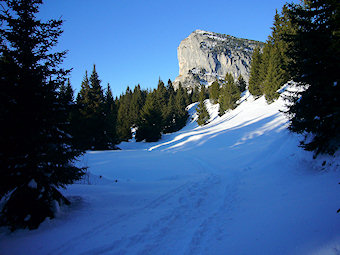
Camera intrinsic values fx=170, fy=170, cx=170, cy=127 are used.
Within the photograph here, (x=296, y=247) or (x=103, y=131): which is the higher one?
(x=103, y=131)

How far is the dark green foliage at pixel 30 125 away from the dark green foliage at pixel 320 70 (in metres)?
8.25

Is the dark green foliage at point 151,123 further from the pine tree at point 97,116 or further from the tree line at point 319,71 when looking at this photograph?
the tree line at point 319,71

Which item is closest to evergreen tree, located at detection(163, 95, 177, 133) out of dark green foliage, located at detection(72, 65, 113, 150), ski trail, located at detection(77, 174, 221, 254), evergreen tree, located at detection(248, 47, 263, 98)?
evergreen tree, located at detection(248, 47, 263, 98)

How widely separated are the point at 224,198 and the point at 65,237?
471 centimetres

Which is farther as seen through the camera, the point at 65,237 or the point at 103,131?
the point at 103,131

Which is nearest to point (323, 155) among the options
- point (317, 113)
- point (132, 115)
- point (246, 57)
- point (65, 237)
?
point (317, 113)

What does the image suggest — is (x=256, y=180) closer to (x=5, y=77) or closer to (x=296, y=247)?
(x=296, y=247)

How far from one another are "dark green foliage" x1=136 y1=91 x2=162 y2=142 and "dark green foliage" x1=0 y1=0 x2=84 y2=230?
1134 inches

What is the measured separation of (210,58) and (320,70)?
171m

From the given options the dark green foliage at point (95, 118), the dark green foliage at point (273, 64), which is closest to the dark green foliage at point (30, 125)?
the dark green foliage at point (95, 118)

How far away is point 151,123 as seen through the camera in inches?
1378

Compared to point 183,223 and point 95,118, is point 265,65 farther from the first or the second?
point 183,223

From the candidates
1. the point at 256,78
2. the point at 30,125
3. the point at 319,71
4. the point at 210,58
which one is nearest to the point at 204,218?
the point at 30,125

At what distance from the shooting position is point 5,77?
413 centimetres
